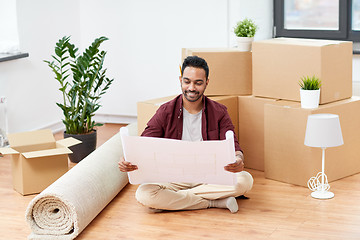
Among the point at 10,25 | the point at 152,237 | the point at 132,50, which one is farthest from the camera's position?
the point at 132,50

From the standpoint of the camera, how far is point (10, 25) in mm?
4781

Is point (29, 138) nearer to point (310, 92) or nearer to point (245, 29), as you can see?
point (245, 29)

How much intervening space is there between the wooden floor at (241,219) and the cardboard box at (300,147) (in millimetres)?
124

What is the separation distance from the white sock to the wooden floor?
0.10ft

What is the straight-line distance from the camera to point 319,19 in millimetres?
5215

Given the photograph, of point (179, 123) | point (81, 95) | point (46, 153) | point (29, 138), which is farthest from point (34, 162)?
point (179, 123)

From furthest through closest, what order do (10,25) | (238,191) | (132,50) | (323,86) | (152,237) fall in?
(132,50), (10,25), (323,86), (238,191), (152,237)

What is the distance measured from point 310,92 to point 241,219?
35.7 inches

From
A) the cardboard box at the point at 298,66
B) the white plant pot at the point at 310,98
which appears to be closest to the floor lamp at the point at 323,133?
the white plant pot at the point at 310,98

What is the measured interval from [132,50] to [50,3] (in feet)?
2.63

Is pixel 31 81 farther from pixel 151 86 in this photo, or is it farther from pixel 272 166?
pixel 272 166

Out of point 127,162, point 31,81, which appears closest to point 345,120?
point 127,162

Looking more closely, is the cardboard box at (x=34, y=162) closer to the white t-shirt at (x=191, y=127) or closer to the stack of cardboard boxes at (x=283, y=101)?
the stack of cardboard boxes at (x=283, y=101)

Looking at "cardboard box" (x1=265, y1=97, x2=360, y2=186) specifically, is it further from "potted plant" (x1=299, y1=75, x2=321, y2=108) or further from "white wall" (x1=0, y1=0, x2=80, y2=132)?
"white wall" (x1=0, y1=0, x2=80, y2=132)
